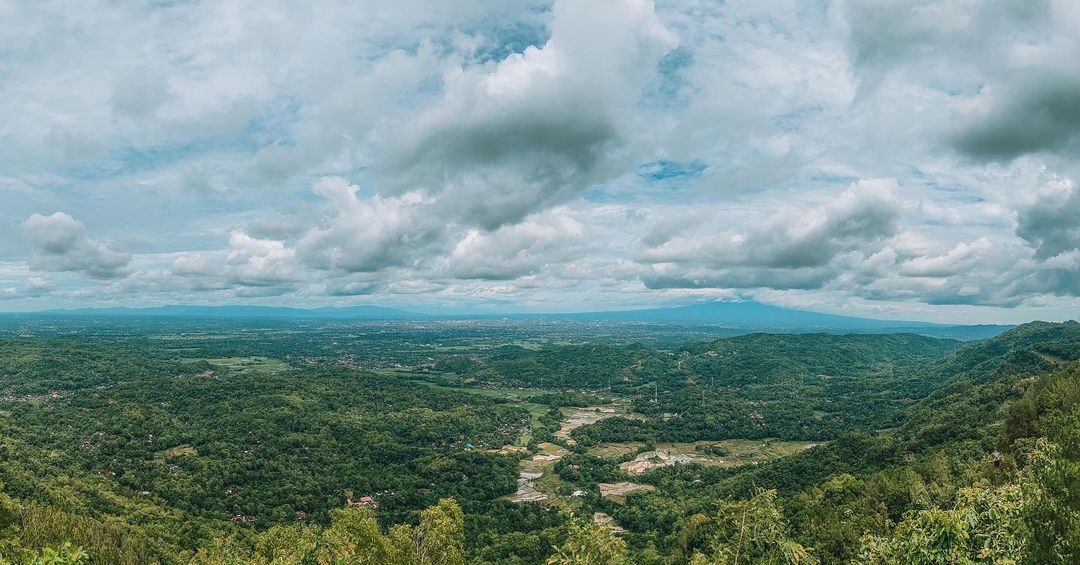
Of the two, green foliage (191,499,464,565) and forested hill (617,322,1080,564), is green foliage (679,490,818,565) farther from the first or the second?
green foliage (191,499,464,565)

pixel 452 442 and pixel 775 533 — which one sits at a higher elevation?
pixel 775 533

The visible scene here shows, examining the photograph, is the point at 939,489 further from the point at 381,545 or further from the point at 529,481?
the point at 529,481

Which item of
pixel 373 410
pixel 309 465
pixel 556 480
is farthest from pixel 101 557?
pixel 373 410

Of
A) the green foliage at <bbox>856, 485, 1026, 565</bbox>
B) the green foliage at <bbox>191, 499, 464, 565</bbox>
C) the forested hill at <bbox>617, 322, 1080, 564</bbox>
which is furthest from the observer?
the green foliage at <bbox>191, 499, 464, 565</bbox>

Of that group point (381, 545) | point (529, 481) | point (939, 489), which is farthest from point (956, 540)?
point (529, 481)

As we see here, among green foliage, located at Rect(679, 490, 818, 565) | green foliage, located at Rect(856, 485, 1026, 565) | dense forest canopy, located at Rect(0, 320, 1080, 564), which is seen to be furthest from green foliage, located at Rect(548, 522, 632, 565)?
green foliage, located at Rect(856, 485, 1026, 565)

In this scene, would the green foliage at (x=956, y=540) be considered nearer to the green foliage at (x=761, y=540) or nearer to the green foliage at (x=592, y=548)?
the green foliage at (x=761, y=540)

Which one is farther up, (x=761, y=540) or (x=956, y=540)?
(x=956, y=540)

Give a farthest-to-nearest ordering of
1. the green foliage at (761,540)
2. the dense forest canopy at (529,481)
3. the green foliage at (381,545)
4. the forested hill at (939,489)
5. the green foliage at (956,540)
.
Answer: the green foliage at (381,545) < the dense forest canopy at (529,481) < the green foliage at (761,540) < the forested hill at (939,489) < the green foliage at (956,540)

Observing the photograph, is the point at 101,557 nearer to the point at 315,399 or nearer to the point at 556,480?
the point at 556,480

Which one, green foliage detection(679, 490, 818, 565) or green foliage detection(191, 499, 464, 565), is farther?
green foliage detection(191, 499, 464, 565)

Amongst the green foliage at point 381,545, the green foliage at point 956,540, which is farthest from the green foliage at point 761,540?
the green foliage at point 381,545
